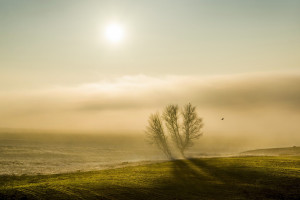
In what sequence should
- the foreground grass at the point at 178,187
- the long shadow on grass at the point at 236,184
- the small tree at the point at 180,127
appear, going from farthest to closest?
the small tree at the point at 180,127 → the long shadow on grass at the point at 236,184 → the foreground grass at the point at 178,187

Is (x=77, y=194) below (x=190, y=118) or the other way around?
below

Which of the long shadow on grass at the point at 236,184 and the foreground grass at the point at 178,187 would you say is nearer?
the foreground grass at the point at 178,187

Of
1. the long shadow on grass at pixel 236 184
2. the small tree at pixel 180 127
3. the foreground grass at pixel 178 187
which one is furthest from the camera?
the small tree at pixel 180 127

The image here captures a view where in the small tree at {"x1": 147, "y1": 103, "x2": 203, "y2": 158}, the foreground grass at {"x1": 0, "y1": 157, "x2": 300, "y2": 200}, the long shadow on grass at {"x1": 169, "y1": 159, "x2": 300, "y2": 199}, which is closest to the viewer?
the foreground grass at {"x1": 0, "y1": 157, "x2": 300, "y2": 200}

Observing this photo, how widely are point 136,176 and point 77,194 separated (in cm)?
1357

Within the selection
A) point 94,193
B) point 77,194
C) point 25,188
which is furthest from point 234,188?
point 25,188

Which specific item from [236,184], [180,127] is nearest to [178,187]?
[236,184]

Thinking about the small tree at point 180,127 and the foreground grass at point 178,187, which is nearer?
the foreground grass at point 178,187

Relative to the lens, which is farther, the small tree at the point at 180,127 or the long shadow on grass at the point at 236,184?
the small tree at the point at 180,127

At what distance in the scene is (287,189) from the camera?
3128cm

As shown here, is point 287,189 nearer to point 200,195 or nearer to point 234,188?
point 234,188

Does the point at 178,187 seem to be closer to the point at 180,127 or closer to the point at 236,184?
the point at 236,184

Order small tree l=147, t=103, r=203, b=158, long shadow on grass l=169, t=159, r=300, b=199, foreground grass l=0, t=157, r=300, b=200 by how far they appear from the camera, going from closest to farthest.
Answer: foreground grass l=0, t=157, r=300, b=200, long shadow on grass l=169, t=159, r=300, b=199, small tree l=147, t=103, r=203, b=158

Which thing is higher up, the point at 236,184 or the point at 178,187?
the point at 236,184
